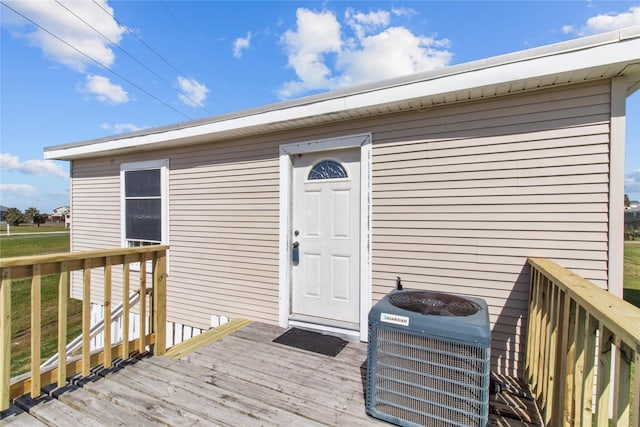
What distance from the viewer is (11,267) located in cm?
175

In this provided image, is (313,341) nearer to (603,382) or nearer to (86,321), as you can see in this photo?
(86,321)

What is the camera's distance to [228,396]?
2.06 m

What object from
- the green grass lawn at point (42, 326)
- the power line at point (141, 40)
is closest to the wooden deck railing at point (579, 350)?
the green grass lawn at point (42, 326)

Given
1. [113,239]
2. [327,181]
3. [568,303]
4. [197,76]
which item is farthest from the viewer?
[197,76]

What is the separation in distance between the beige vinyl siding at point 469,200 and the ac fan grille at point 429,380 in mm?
1171

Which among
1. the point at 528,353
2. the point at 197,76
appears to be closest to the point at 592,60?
the point at 528,353

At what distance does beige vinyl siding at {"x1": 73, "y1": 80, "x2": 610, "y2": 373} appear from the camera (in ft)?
7.51

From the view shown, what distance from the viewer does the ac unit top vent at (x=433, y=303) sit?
5.82 feet

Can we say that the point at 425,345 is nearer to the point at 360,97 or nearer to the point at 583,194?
the point at 583,194

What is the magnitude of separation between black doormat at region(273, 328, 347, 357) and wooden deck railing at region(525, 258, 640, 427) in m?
1.58

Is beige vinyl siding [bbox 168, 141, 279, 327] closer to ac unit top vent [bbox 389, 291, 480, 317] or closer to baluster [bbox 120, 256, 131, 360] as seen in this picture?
baluster [bbox 120, 256, 131, 360]

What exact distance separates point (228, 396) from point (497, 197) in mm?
2634

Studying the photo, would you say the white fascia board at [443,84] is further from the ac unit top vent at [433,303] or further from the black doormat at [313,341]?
the black doormat at [313,341]

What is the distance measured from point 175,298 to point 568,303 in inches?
181
